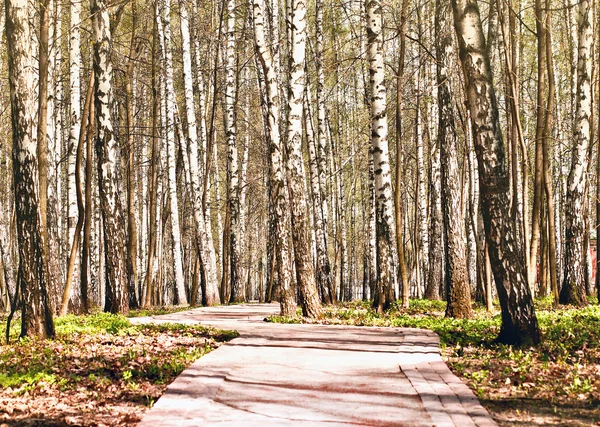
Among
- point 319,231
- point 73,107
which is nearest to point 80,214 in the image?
point 73,107

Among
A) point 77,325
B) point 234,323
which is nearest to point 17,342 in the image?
point 77,325

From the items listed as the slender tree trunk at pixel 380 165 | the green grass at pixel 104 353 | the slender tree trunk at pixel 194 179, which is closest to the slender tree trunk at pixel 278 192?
the slender tree trunk at pixel 380 165

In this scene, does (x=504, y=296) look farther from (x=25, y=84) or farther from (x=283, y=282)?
(x=25, y=84)

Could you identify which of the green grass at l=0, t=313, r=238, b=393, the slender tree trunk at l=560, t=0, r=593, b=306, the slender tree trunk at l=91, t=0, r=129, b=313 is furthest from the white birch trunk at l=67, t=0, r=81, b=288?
the slender tree trunk at l=560, t=0, r=593, b=306

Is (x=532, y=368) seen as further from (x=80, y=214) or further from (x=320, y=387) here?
(x=80, y=214)

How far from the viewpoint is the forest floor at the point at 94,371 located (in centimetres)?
607

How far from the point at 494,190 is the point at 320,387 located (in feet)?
A: 12.5

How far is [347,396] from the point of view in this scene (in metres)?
6.73

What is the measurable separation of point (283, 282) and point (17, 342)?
5.60 m

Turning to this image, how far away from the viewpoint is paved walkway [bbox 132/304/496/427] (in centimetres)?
585

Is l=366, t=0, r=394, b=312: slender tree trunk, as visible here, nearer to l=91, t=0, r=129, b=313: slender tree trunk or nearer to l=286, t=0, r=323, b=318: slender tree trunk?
l=286, t=0, r=323, b=318: slender tree trunk

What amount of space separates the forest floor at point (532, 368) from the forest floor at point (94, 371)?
10.8 ft

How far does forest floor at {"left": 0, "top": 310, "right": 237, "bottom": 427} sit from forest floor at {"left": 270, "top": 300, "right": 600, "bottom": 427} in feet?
10.8

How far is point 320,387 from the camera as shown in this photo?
709cm
